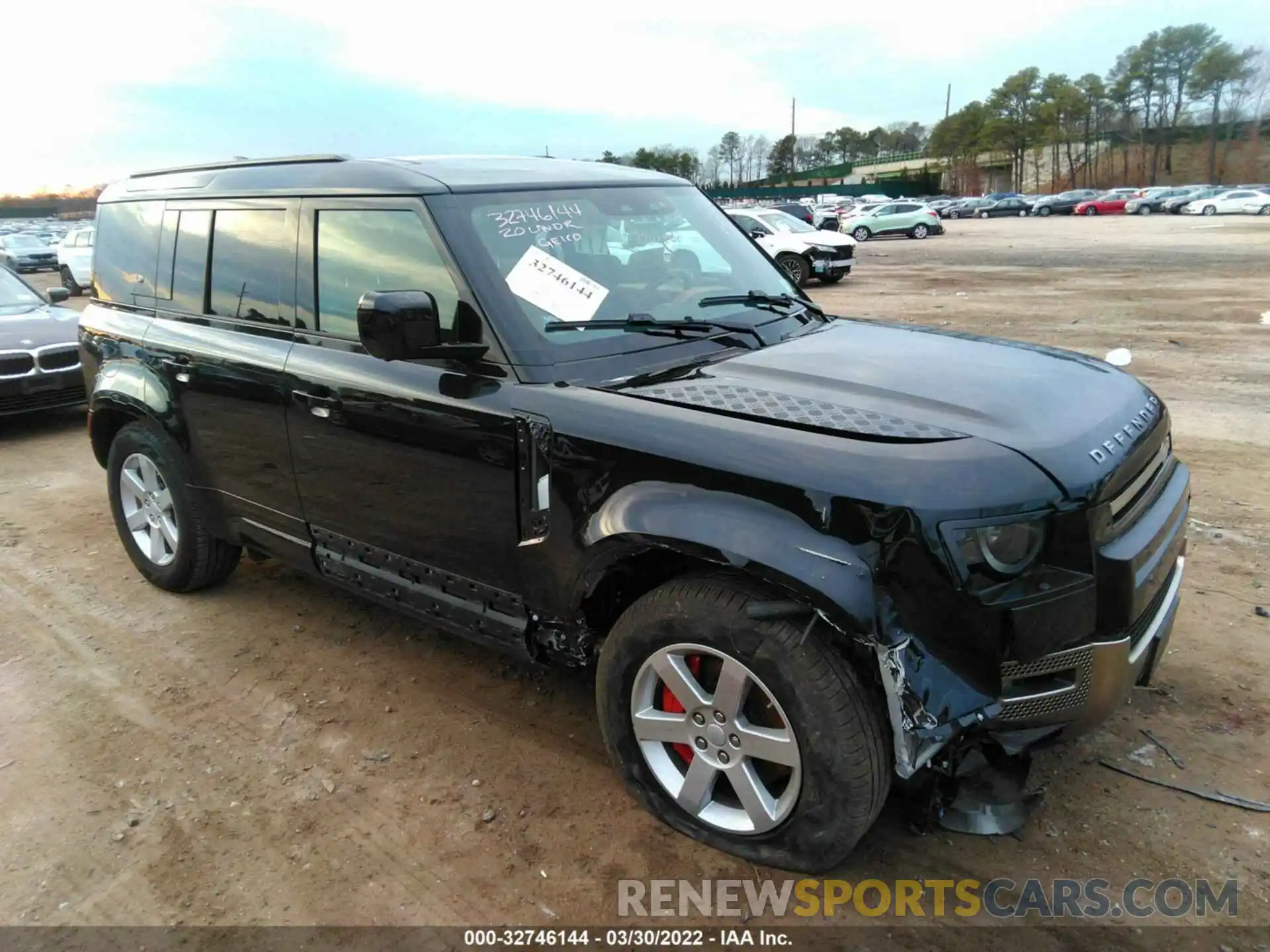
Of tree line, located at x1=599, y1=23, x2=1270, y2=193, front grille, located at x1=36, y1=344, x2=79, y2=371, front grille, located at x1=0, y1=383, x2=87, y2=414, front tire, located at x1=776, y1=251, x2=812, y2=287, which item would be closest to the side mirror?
front grille, located at x1=0, y1=383, x2=87, y2=414

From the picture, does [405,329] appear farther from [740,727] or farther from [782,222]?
[782,222]

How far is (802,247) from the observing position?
61.4ft

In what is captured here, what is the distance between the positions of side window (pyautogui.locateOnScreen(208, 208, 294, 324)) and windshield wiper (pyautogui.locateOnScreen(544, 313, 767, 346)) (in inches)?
52.9

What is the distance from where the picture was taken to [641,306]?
10.6 feet

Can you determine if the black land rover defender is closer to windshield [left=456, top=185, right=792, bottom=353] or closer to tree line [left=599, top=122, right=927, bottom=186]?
windshield [left=456, top=185, right=792, bottom=353]

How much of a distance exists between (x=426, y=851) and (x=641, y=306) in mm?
1961

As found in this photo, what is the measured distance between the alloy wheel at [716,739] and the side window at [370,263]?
1382mm

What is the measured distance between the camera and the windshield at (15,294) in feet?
29.2

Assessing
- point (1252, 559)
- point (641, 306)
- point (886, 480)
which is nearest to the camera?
point (886, 480)

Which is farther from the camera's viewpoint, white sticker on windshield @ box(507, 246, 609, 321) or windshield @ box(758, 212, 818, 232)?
windshield @ box(758, 212, 818, 232)

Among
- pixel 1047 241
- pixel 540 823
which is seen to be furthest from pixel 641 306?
pixel 1047 241

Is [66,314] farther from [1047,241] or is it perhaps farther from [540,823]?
[1047,241]

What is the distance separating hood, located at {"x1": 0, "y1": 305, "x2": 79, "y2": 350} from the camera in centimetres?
793

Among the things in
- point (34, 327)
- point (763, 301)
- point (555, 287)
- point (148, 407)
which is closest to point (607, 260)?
point (555, 287)
